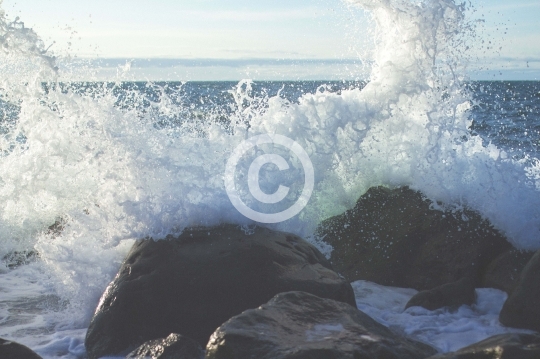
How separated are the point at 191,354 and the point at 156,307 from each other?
74cm

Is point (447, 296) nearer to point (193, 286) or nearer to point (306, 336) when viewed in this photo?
point (306, 336)

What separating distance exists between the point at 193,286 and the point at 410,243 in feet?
7.32

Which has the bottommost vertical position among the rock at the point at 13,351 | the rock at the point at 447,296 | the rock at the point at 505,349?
the rock at the point at 13,351

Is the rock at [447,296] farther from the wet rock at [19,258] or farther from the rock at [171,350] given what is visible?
the wet rock at [19,258]

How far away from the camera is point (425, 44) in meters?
6.74

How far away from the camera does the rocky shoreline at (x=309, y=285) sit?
3.05 m

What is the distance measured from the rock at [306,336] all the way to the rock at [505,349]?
361 millimetres

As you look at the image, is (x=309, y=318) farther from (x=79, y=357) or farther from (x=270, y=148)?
(x=270, y=148)

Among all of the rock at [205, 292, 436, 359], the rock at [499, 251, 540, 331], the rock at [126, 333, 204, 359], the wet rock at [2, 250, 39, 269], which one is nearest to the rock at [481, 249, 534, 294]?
the rock at [499, 251, 540, 331]

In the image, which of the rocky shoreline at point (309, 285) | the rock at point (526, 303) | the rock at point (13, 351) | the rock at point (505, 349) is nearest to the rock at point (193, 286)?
the rocky shoreline at point (309, 285)

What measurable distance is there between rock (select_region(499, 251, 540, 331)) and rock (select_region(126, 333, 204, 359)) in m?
2.25

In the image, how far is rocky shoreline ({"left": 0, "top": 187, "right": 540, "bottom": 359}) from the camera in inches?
120

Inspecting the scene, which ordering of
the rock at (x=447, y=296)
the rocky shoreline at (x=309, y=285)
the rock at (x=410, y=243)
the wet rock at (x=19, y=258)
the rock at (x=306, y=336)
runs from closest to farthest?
1. the rock at (x=306, y=336)
2. the rocky shoreline at (x=309, y=285)
3. the rock at (x=447, y=296)
4. the rock at (x=410, y=243)
5. the wet rock at (x=19, y=258)

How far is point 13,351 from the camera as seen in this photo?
333cm
